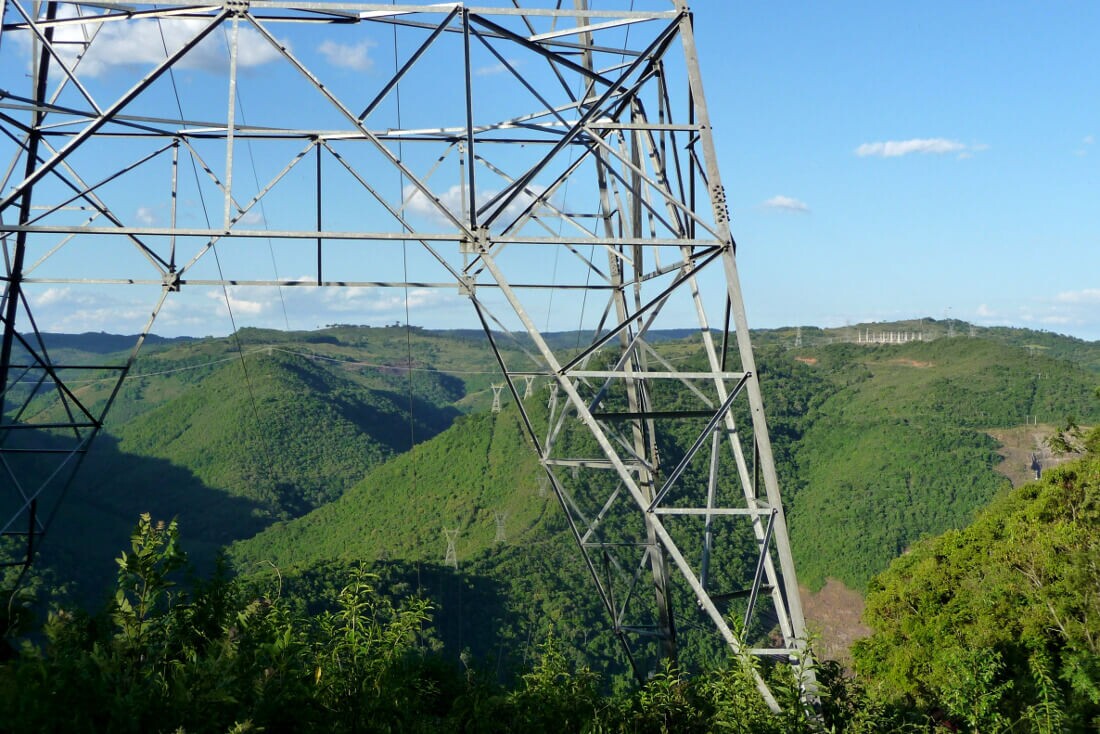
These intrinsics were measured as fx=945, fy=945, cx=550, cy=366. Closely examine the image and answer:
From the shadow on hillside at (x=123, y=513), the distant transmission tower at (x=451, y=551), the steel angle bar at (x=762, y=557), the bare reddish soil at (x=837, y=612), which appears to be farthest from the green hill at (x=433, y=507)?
the steel angle bar at (x=762, y=557)

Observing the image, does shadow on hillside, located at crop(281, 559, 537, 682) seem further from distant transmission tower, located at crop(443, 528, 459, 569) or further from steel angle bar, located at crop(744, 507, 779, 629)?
steel angle bar, located at crop(744, 507, 779, 629)

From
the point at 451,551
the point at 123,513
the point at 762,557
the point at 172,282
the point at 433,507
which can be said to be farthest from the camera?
the point at 123,513

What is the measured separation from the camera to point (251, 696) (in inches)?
201

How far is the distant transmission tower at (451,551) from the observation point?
5176 centimetres

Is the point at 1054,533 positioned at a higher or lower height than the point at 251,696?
lower

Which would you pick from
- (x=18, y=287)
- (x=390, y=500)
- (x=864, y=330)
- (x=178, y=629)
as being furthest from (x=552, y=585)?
(x=864, y=330)

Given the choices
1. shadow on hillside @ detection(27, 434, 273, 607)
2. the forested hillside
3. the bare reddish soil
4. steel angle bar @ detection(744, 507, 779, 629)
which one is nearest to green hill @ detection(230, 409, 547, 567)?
the forested hillside

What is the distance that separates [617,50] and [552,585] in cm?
4271

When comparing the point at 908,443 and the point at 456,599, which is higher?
the point at 908,443

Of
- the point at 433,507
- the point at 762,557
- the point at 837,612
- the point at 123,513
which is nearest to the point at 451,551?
the point at 433,507

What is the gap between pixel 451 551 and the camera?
5438 cm

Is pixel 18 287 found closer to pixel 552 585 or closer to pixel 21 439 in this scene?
pixel 552 585

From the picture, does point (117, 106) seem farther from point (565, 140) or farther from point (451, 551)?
point (451, 551)

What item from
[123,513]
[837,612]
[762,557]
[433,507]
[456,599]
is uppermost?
[762,557]
